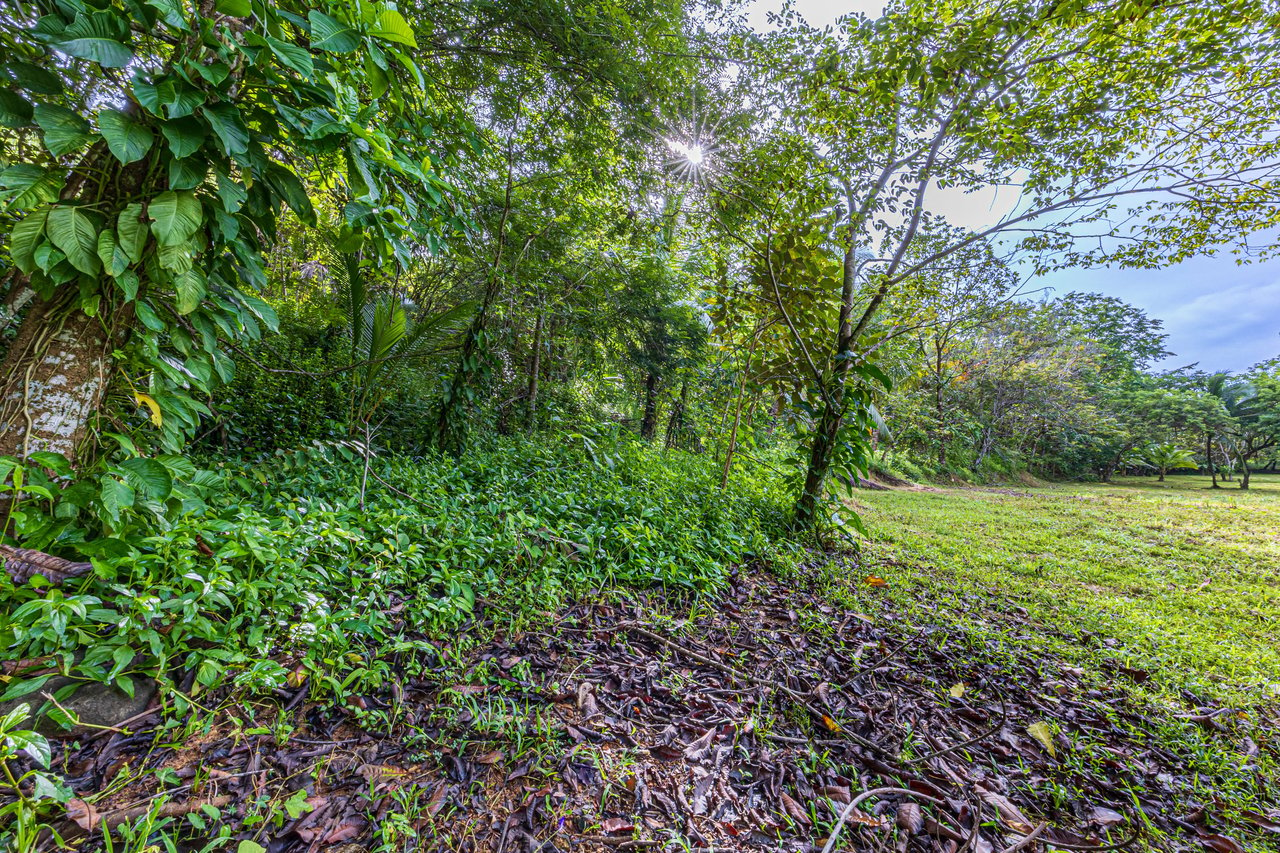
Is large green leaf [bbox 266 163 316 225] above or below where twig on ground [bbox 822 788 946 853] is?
above

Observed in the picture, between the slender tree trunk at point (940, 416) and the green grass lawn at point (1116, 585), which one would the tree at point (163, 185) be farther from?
the slender tree trunk at point (940, 416)

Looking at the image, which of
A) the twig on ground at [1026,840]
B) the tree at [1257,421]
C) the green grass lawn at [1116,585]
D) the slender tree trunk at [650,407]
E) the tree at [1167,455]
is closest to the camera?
the twig on ground at [1026,840]

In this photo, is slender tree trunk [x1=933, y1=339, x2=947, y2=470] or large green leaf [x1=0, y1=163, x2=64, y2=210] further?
slender tree trunk [x1=933, y1=339, x2=947, y2=470]

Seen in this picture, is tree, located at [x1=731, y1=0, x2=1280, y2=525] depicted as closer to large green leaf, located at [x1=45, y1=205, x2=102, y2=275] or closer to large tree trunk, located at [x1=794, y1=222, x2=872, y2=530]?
large tree trunk, located at [x1=794, y1=222, x2=872, y2=530]

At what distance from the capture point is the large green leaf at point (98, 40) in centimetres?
123

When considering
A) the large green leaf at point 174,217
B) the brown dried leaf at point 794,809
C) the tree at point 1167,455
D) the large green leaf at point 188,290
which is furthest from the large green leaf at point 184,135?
the tree at point 1167,455

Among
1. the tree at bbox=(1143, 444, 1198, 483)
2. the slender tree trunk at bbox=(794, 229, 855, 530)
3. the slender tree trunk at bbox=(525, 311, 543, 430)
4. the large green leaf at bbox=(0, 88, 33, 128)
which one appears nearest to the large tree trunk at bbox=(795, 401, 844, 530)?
the slender tree trunk at bbox=(794, 229, 855, 530)

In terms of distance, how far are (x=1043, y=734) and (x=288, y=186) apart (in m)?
3.80

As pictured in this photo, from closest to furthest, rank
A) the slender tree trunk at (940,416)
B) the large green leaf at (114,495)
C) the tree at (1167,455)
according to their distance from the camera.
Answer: the large green leaf at (114,495) < the slender tree trunk at (940,416) < the tree at (1167,455)

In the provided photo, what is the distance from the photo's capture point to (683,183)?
4988 mm

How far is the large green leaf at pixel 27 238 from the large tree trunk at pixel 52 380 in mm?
284

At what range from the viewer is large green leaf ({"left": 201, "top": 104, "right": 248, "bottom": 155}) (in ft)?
4.51

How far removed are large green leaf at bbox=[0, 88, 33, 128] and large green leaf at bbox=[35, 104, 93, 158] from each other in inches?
5.5

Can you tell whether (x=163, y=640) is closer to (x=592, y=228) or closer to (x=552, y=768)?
(x=552, y=768)
